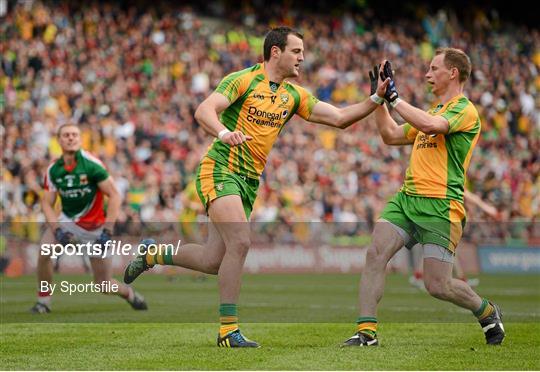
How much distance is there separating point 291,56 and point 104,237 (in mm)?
4695

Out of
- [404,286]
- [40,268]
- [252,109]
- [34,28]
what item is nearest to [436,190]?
[252,109]

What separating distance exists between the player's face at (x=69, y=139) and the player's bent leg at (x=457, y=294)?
226 inches

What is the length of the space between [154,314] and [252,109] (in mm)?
4573

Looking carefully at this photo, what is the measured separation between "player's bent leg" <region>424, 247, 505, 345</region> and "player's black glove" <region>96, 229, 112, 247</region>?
203 inches

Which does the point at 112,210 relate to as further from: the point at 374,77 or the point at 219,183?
the point at 374,77

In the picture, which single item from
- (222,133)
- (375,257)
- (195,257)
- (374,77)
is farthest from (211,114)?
(375,257)

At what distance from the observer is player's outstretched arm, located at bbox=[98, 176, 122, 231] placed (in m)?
13.3

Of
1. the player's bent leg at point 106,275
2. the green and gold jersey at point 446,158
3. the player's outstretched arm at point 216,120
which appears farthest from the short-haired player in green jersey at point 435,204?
the player's bent leg at point 106,275

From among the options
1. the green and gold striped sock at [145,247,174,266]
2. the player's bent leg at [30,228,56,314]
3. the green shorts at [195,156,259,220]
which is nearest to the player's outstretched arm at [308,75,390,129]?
the green shorts at [195,156,259,220]

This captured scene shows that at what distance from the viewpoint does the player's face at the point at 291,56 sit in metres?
9.53

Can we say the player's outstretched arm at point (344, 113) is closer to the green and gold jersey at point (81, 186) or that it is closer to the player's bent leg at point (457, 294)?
the player's bent leg at point (457, 294)

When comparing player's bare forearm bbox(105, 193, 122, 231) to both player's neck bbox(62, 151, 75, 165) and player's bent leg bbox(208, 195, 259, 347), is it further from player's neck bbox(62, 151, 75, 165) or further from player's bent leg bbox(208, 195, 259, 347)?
player's bent leg bbox(208, 195, 259, 347)

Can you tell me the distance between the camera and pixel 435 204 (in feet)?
30.6

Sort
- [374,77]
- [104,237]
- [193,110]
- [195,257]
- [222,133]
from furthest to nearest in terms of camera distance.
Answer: [193,110]
[104,237]
[374,77]
[195,257]
[222,133]
